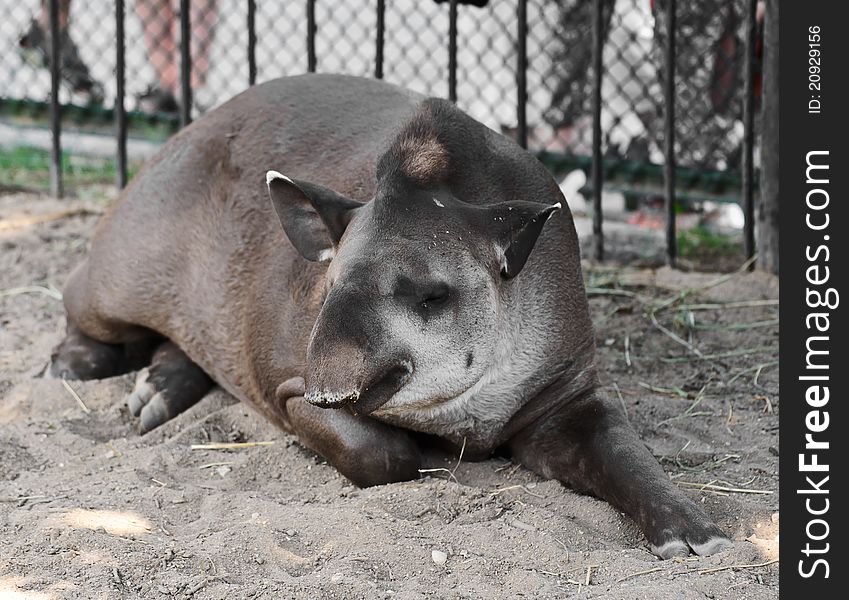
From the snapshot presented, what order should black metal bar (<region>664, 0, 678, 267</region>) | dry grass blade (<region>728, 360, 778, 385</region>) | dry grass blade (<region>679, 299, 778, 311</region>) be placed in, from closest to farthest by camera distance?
dry grass blade (<region>728, 360, 778, 385</region>) < dry grass blade (<region>679, 299, 778, 311</region>) < black metal bar (<region>664, 0, 678, 267</region>)

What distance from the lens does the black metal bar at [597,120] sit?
20.3ft

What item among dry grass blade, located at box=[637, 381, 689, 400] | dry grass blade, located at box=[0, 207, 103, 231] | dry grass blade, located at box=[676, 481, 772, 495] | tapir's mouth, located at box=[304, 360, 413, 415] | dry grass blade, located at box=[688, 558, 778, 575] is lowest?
dry grass blade, located at box=[637, 381, 689, 400]

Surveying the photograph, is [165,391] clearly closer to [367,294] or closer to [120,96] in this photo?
[367,294]

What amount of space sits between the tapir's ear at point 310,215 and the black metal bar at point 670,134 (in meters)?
2.84

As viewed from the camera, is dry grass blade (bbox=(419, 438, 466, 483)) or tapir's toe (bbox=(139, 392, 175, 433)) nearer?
dry grass blade (bbox=(419, 438, 466, 483))

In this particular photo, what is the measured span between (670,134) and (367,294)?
3238 millimetres

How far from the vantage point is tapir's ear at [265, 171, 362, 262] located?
12.2 feet

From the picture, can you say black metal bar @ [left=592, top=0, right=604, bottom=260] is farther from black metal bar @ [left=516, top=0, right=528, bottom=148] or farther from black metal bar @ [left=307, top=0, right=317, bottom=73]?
black metal bar @ [left=307, top=0, right=317, bottom=73]

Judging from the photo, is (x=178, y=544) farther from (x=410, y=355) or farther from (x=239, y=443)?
(x=239, y=443)

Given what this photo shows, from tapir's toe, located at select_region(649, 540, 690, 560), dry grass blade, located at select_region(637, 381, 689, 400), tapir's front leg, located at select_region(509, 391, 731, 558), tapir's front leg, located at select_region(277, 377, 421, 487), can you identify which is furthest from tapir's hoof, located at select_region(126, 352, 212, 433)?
tapir's toe, located at select_region(649, 540, 690, 560)

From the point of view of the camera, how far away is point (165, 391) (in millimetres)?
4598

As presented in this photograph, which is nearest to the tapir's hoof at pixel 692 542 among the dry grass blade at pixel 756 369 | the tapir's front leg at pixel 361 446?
the tapir's front leg at pixel 361 446
